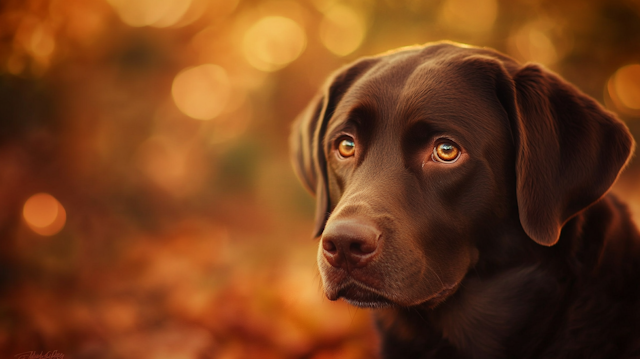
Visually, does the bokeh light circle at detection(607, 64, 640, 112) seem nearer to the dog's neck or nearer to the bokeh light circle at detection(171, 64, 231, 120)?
the dog's neck

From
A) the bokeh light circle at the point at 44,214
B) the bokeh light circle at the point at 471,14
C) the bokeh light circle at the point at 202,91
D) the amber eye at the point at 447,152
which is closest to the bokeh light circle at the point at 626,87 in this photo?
the bokeh light circle at the point at 471,14

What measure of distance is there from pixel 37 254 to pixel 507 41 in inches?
214

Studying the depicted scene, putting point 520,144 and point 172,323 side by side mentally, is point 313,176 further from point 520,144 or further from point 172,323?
point 172,323

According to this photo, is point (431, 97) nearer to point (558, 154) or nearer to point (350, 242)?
point (558, 154)

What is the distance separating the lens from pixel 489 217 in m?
2.29

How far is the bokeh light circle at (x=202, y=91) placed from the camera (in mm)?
5570

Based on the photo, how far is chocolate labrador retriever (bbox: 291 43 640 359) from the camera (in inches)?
82.4

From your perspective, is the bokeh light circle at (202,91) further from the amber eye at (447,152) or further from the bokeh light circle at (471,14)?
the amber eye at (447,152)

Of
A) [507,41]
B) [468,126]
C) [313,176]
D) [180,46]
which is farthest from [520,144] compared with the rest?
[180,46]

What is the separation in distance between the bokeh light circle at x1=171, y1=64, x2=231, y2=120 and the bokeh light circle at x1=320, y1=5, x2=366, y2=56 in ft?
4.46

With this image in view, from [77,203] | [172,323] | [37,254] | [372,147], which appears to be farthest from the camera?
[77,203]

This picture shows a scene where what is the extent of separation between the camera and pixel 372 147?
244cm

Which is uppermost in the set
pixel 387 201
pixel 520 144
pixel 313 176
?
pixel 520 144

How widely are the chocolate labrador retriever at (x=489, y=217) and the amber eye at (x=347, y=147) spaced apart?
6cm
